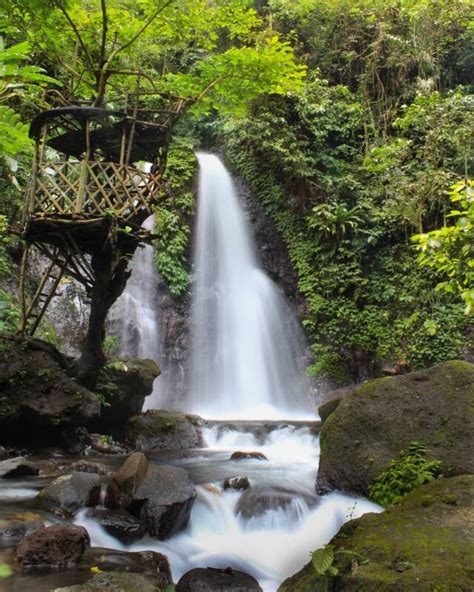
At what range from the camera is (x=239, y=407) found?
44.3ft

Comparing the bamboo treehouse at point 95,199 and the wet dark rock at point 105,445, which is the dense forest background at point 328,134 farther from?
the wet dark rock at point 105,445

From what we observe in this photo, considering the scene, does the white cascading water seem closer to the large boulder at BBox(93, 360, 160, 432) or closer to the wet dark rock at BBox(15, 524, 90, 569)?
the large boulder at BBox(93, 360, 160, 432)

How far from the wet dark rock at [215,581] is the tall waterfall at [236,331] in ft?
26.9

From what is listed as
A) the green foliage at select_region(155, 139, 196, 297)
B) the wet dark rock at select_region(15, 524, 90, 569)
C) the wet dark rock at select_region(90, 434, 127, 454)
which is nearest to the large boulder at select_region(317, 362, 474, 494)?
the wet dark rock at select_region(15, 524, 90, 569)

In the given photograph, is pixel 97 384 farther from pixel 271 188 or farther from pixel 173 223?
pixel 271 188

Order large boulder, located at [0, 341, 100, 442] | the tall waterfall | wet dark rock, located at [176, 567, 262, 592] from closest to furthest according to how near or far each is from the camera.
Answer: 1. wet dark rock, located at [176, 567, 262, 592]
2. large boulder, located at [0, 341, 100, 442]
3. the tall waterfall

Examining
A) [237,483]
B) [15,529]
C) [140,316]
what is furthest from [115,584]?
[140,316]

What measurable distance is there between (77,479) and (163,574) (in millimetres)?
1866

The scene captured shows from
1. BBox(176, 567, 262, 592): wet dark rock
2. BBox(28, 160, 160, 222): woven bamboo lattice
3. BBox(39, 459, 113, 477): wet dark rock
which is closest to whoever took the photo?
BBox(176, 567, 262, 592): wet dark rock

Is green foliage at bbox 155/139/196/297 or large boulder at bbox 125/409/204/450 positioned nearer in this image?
large boulder at bbox 125/409/204/450

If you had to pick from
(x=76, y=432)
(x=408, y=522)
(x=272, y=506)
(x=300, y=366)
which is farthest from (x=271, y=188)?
(x=408, y=522)

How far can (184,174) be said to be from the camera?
17.6m

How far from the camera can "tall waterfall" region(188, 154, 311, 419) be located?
13891mm

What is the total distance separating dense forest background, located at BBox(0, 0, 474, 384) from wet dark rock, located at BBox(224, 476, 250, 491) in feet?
16.4
